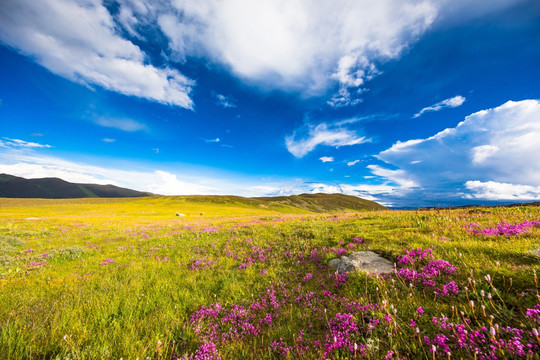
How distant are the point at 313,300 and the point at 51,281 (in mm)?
9688

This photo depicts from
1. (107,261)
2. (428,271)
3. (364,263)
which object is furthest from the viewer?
(107,261)

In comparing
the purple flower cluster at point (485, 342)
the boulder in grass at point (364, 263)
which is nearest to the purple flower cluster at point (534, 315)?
the purple flower cluster at point (485, 342)

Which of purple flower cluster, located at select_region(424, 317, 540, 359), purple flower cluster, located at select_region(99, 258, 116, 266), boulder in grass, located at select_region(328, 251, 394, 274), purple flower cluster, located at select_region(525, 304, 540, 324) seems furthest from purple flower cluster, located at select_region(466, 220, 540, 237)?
purple flower cluster, located at select_region(99, 258, 116, 266)

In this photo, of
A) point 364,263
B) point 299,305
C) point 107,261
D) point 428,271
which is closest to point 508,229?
point 428,271

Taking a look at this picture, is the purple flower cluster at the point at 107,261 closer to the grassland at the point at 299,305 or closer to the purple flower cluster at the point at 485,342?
the grassland at the point at 299,305

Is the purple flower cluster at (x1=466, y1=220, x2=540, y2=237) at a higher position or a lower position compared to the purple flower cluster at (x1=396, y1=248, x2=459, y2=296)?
higher

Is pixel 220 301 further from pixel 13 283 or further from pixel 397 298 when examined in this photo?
pixel 13 283

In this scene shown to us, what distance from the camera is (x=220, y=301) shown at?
6.00 m

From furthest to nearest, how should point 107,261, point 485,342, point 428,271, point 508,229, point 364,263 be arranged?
point 107,261 → point 508,229 → point 364,263 → point 428,271 → point 485,342

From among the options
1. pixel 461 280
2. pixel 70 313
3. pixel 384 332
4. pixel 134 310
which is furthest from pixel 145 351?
pixel 461 280

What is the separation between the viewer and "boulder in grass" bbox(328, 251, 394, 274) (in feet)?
19.7

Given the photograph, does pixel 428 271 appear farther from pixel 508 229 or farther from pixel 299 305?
pixel 508 229

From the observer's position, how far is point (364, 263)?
6.47 meters

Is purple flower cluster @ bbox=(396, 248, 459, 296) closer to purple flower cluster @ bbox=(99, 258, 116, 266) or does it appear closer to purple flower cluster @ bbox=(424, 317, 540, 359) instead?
purple flower cluster @ bbox=(424, 317, 540, 359)
